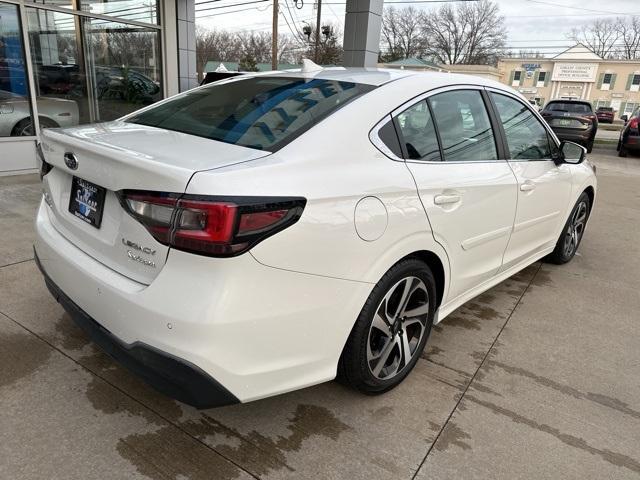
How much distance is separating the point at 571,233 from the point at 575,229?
149 millimetres

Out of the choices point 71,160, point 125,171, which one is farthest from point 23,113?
point 125,171

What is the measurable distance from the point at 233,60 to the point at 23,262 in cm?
4945

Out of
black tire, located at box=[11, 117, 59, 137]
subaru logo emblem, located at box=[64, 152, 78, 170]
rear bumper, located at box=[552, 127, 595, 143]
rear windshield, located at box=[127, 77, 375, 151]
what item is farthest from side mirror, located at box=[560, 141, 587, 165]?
rear bumper, located at box=[552, 127, 595, 143]

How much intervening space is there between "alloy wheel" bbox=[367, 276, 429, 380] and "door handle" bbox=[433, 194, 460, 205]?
15.7 inches

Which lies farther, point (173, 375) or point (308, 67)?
point (308, 67)

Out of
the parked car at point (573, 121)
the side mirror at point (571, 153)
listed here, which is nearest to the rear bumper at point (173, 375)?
the side mirror at point (571, 153)

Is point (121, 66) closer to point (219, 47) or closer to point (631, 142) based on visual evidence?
point (631, 142)

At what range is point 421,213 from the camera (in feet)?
7.72

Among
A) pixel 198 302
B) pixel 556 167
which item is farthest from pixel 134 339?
pixel 556 167

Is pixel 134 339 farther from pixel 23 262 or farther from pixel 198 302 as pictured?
pixel 23 262

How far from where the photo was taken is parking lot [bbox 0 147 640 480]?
6.79 feet

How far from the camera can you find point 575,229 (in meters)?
4.78

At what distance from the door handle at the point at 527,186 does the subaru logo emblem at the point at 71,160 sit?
2.60 meters

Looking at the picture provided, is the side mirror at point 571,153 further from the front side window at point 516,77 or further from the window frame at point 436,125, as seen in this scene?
the front side window at point 516,77
